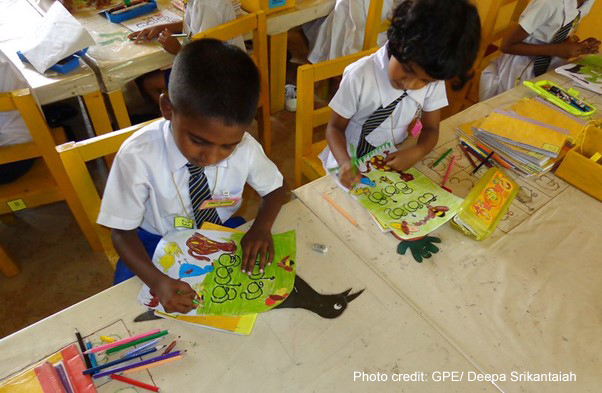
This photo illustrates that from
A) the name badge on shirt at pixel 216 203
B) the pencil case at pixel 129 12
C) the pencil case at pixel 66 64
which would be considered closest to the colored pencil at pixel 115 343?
the name badge on shirt at pixel 216 203

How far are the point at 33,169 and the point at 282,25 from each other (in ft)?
4.51

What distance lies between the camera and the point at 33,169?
4.97ft

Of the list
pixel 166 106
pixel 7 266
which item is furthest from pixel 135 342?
pixel 7 266

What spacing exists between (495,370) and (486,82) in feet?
5.50

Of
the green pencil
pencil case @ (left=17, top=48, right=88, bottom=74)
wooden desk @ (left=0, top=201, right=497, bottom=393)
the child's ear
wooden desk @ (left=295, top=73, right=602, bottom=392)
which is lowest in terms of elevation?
wooden desk @ (left=295, top=73, right=602, bottom=392)

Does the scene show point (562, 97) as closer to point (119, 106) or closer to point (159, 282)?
point (159, 282)

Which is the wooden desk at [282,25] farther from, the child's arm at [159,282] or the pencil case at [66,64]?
the child's arm at [159,282]

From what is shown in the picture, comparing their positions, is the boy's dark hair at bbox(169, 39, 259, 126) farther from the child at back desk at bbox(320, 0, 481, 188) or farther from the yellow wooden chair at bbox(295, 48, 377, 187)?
the yellow wooden chair at bbox(295, 48, 377, 187)

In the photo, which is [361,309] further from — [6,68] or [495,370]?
[6,68]

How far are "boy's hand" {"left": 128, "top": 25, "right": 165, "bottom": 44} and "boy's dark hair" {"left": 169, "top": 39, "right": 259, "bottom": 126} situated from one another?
1.04 m

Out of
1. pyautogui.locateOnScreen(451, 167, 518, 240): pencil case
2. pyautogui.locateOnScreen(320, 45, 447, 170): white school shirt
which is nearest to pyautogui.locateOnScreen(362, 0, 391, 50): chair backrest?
pyautogui.locateOnScreen(320, 45, 447, 170): white school shirt

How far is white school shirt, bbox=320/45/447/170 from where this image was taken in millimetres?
1235

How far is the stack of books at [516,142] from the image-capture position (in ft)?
3.78

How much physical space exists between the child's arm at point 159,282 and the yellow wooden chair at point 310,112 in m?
0.69
